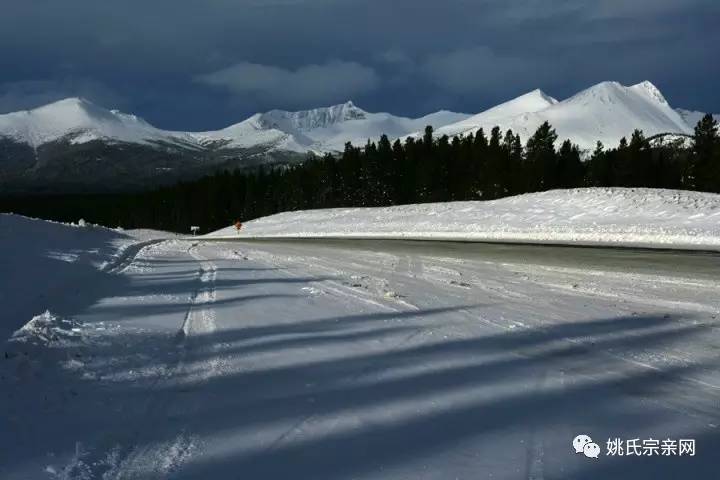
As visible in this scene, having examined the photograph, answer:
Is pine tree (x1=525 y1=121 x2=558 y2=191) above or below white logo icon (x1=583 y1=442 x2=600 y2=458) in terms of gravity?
above

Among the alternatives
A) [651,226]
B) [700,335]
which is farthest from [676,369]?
[651,226]

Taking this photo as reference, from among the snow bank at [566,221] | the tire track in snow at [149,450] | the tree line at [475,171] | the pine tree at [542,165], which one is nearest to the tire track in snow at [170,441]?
the tire track in snow at [149,450]

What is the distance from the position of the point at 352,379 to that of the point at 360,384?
0.15 m

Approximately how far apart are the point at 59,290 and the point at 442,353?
699cm

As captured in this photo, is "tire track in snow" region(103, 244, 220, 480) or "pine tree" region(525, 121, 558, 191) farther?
"pine tree" region(525, 121, 558, 191)

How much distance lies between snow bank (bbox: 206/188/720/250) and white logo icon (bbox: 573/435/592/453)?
1664 centimetres

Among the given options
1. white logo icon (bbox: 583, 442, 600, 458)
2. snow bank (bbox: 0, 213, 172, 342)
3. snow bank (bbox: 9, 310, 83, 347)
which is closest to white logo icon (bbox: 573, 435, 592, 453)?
white logo icon (bbox: 583, 442, 600, 458)

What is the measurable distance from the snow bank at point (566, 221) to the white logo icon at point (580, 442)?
1664 cm

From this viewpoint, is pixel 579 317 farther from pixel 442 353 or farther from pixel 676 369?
pixel 442 353

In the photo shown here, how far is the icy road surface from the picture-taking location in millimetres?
3730

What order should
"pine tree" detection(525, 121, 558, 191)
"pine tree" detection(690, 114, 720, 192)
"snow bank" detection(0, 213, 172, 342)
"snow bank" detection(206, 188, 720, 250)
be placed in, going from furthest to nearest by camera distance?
"pine tree" detection(525, 121, 558, 191), "pine tree" detection(690, 114, 720, 192), "snow bank" detection(206, 188, 720, 250), "snow bank" detection(0, 213, 172, 342)

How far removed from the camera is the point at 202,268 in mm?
14367

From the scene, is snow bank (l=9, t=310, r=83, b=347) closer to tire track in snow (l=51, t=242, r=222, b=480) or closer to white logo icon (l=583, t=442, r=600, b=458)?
tire track in snow (l=51, t=242, r=222, b=480)

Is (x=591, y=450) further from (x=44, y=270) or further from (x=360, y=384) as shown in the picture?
(x=44, y=270)
